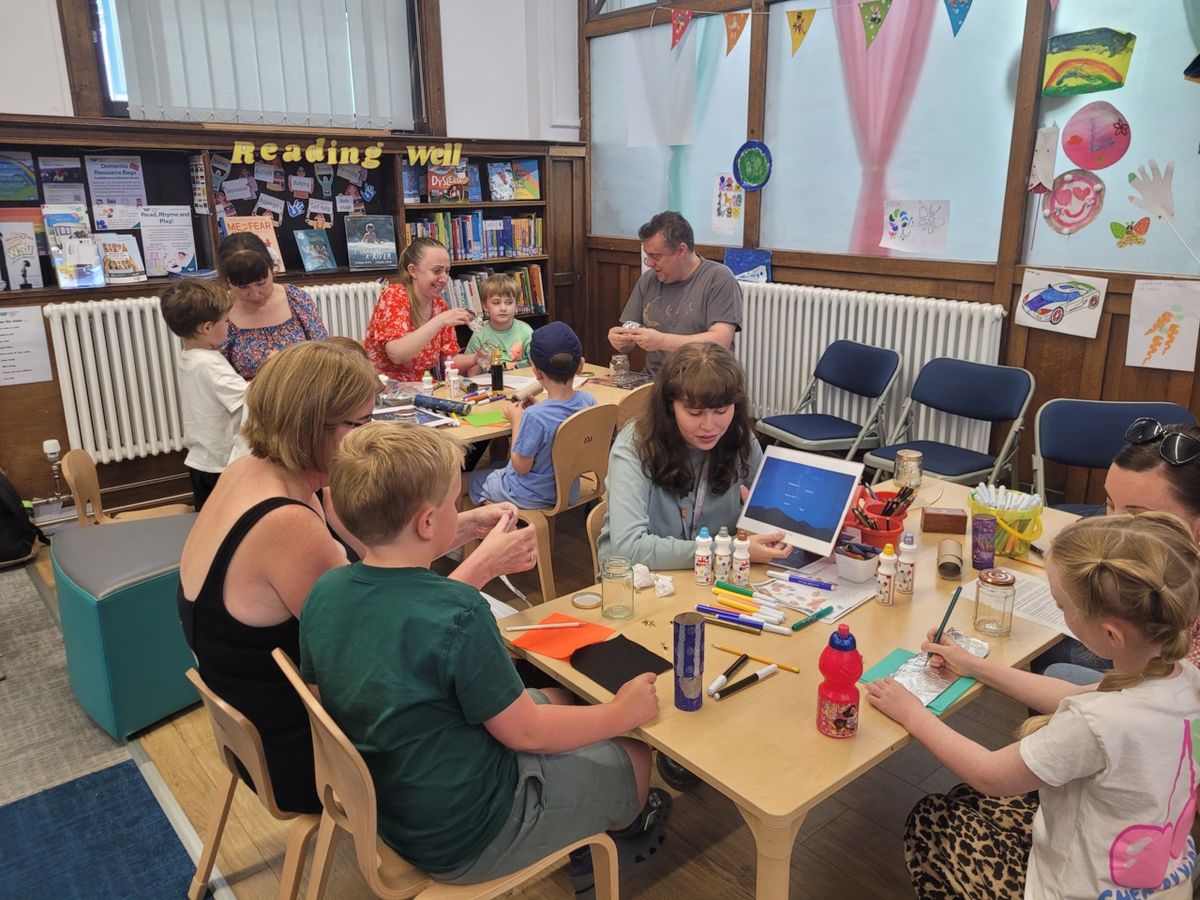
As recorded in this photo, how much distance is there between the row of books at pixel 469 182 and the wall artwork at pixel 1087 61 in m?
3.19

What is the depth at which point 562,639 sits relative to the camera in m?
1.79

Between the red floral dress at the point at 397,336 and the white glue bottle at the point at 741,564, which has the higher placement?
the red floral dress at the point at 397,336

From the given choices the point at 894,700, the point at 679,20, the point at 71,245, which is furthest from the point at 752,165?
the point at 894,700

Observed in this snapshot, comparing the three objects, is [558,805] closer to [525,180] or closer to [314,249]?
[314,249]

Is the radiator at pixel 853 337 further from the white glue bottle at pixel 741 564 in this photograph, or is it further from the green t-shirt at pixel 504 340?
the white glue bottle at pixel 741 564

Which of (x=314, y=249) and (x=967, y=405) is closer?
(x=967, y=405)

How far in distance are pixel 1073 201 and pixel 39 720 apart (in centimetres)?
453

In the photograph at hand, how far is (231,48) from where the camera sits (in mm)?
4625

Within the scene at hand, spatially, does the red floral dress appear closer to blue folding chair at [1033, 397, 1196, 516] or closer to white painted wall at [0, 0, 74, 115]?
white painted wall at [0, 0, 74, 115]

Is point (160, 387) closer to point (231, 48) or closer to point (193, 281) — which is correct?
point (193, 281)

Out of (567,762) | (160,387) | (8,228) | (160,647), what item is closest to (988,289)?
(567,762)

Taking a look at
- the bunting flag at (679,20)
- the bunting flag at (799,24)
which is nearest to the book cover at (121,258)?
the bunting flag at (679,20)

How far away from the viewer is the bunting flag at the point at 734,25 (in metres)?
4.91

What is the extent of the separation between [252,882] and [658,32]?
511cm
